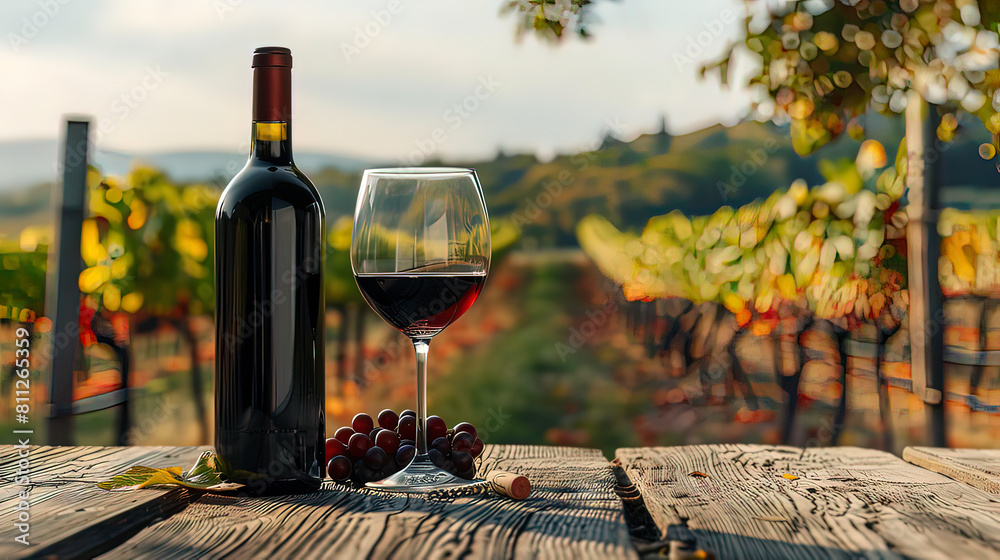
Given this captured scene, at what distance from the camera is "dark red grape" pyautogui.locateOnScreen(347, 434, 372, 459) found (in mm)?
866

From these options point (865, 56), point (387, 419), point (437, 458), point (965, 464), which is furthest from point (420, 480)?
point (865, 56)

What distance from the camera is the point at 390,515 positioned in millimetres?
680

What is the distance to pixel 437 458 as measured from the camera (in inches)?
34.6

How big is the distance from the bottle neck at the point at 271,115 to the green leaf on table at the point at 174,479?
0.32 metres

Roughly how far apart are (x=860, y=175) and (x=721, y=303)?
87 centimetres

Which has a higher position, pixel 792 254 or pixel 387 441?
pixel 792 254

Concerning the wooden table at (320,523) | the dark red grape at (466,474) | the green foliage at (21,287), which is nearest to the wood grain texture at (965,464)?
the wooden table at (320,523)

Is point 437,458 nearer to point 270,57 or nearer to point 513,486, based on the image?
point 513,486

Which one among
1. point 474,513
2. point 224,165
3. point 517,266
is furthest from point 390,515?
point 517,266

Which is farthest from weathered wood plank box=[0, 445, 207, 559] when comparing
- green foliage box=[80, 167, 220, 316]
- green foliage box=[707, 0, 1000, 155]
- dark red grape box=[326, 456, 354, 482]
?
green foliage box=[80, 167, 220, 316]

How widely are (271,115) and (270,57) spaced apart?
6 centimetres

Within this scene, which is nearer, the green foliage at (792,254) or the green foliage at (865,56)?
the green foliage at (865,56)

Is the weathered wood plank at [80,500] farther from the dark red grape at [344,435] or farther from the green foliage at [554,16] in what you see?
the green foliage at [554,16]

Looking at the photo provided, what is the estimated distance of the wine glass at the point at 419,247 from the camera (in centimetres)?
83
